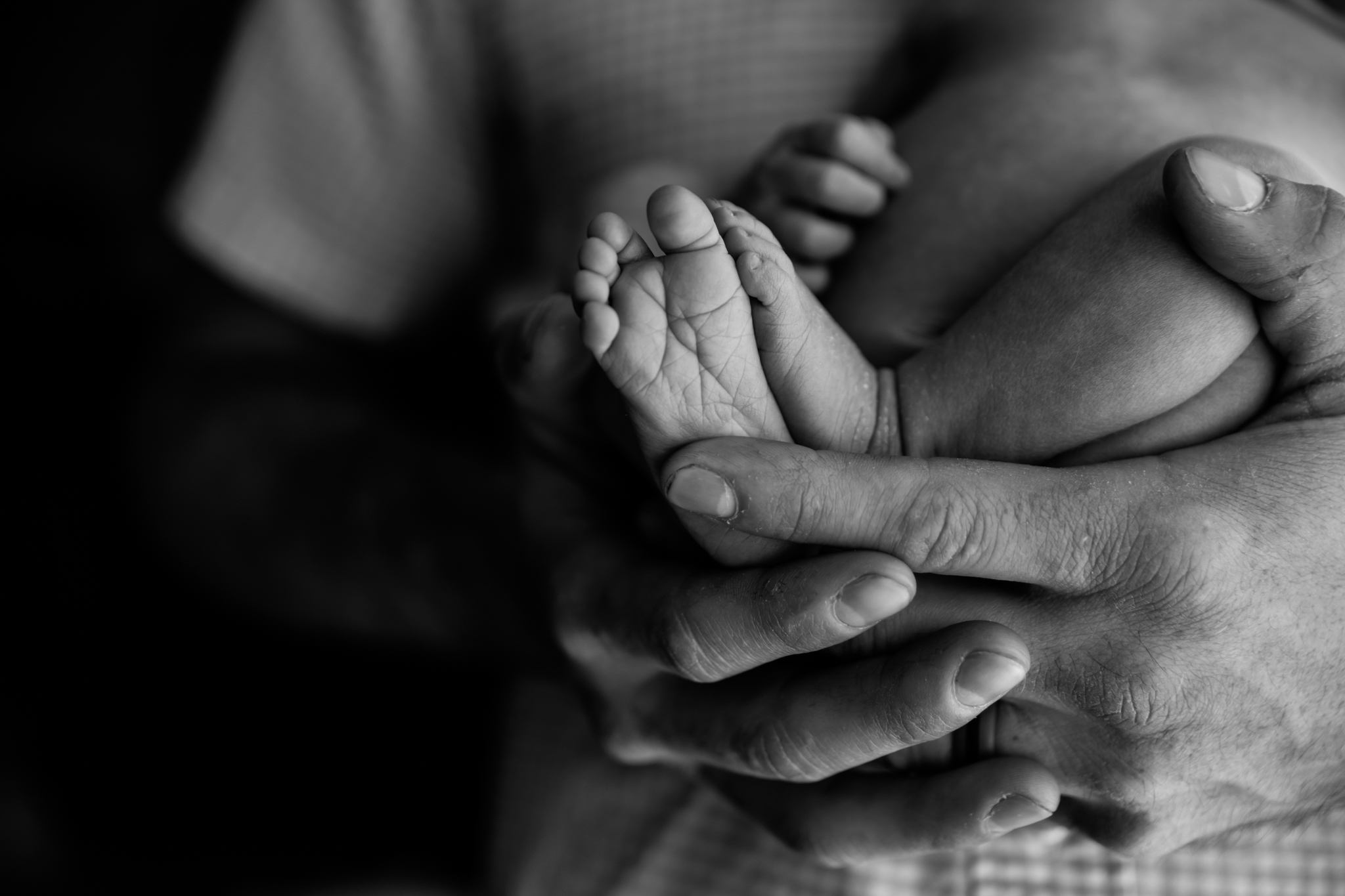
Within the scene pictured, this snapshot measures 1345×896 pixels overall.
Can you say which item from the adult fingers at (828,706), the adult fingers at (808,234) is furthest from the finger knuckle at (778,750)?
the adult fingers at (808,234)

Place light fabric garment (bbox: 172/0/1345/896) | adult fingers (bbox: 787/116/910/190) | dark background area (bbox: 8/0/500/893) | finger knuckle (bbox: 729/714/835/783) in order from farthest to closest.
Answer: dark background area (bbox: 8/0/500/893) → light fabric garment (bbox: 172/0/1345/896) → adult fingers (bbox: 787/116/910/190) → finger knuckle (bbox: 729/714/835/783)

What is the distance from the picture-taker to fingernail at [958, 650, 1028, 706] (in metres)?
0.58

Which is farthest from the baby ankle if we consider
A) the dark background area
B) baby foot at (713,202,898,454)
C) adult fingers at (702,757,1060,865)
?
the dark background area

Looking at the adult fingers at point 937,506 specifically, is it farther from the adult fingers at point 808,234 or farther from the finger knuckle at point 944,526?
the adult fingers at point 808,234

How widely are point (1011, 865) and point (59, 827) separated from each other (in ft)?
4.98

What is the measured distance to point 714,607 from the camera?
2.07 ft

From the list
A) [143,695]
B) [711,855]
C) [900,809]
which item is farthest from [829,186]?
[143,695]

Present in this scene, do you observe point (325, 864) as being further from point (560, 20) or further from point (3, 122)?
point (3, 122)

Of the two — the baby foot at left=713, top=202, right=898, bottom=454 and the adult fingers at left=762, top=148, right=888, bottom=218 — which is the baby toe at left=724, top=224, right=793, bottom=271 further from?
the adult fingers at left=762, top=148, right=888, bottom=218

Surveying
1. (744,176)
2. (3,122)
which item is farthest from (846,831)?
(3,122)

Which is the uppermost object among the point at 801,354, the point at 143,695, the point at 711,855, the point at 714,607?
the point at 801,354

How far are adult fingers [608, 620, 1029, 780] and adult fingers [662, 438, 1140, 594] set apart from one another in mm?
51

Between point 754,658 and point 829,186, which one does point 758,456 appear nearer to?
point 754,658

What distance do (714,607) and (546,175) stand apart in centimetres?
89
